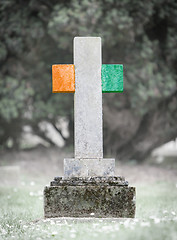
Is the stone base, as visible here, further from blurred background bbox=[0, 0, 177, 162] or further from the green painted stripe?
blurred background bbox=[0, 0, 177, 162]

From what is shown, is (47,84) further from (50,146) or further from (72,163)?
(72,163)

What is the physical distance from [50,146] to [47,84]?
2.58 metres

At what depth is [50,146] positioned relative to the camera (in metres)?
12.9

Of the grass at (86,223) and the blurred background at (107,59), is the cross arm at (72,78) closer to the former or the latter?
the grass at (86,223)

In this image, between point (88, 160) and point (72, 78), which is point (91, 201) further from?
point (72, 78)

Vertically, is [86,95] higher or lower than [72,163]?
higher

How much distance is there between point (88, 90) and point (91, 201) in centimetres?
151

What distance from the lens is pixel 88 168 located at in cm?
488

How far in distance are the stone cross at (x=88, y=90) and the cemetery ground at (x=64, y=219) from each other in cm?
77

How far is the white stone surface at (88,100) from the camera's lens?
4.97 m

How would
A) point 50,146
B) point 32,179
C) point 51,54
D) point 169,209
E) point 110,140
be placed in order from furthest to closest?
point 50,146, point 110,140, point 51,54, point 32,179, point 169,209

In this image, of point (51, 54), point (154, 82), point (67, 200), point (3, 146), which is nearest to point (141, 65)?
point (154, 82)

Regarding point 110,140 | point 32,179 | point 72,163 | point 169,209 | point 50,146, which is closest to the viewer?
point 72,163

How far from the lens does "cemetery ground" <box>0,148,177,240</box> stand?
379 centimetres
